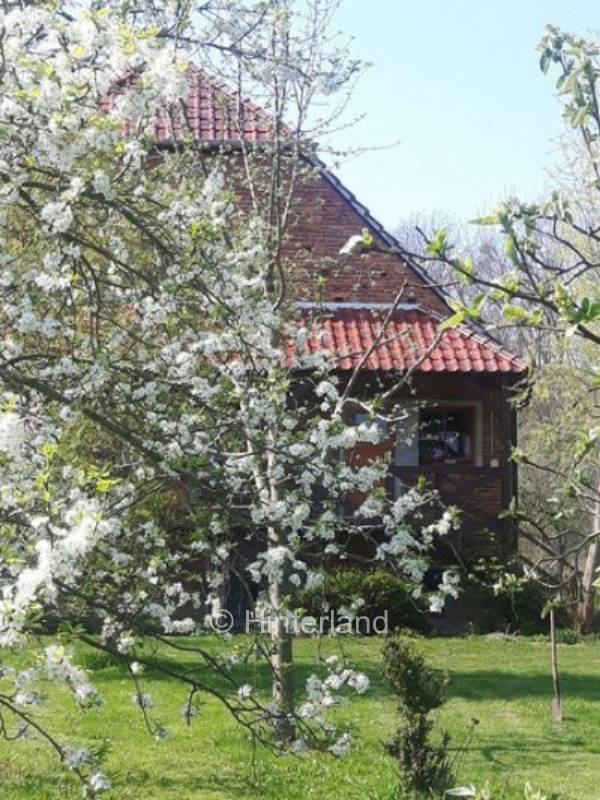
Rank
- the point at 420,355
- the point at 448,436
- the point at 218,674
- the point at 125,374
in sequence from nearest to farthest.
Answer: the point at 125,374
the point at 218,674
the point at 420,355
the point at 448,436

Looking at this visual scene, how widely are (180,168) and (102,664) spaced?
475 centimetres

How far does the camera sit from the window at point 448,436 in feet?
55.8

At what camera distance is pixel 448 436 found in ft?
56.4

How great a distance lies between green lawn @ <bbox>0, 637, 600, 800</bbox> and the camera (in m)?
7.11

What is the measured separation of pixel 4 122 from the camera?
3869mm

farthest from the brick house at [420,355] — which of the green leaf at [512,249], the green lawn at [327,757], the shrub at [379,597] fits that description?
the green leaf at [512,249]

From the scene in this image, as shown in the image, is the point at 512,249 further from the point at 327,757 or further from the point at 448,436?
the point at 448,436

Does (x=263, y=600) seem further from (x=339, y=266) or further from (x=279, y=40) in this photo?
(x=339, y=266)

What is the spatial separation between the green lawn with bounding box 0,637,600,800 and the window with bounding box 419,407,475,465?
5743mm

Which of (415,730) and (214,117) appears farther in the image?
(214,117)

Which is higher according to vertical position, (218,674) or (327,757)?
(218,674)

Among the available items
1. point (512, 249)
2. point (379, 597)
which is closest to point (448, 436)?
point (379, 597)

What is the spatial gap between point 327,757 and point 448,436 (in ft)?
32.1

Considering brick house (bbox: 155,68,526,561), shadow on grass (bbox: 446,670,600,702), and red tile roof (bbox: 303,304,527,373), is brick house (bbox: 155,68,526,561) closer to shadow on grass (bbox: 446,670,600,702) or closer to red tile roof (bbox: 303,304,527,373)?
red tile roof (bbox: 303,304,527,373)
